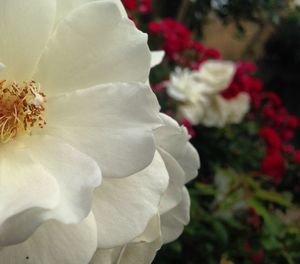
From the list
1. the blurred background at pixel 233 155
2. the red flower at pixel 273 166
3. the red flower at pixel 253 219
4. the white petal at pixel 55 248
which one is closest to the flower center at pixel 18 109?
the white petal at pixel 55 248

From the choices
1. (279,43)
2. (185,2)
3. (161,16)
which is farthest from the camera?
(279,43)

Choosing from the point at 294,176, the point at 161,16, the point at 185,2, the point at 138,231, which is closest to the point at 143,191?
the point at 138,231

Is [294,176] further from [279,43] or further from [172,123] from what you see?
[279,43]

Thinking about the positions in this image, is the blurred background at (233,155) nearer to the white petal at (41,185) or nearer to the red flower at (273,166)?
the red flower at (273,166)

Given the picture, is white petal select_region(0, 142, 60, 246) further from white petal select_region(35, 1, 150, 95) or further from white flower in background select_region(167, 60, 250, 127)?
white flower in background select_region(167, 60, 250, 127)

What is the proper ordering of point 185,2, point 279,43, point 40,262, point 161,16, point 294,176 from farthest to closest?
1. point 279,43
2. point 161,16
3. point 185,2
4. point 294,176
5. point 40,262

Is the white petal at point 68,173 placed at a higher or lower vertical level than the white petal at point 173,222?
higher
